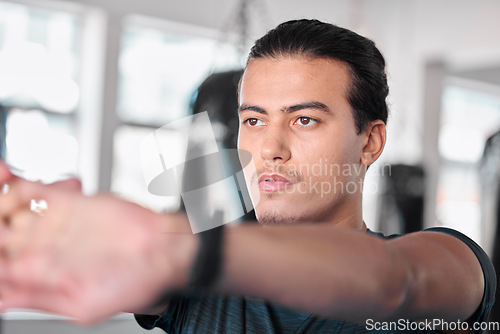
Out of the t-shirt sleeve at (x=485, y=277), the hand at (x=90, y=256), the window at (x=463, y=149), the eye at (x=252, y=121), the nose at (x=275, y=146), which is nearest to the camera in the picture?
the hand at (x=90, y=256)

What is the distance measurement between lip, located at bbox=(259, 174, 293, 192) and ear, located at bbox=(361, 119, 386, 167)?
0.27 metres

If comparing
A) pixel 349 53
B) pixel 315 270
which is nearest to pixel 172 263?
pixel 315 270

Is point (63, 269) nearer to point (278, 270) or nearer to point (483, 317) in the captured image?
point (278, 270)

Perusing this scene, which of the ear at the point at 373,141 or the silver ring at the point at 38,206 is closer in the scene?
the silver ring at the point at 38,206

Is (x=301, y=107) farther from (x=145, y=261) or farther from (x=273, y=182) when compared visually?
(x=145, y=261)

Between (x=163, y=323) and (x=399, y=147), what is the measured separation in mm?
4413

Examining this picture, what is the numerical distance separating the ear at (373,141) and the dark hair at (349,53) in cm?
2

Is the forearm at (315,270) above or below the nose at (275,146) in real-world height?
below

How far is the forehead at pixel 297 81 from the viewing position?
1.25m

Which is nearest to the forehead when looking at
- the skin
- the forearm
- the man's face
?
the man's face

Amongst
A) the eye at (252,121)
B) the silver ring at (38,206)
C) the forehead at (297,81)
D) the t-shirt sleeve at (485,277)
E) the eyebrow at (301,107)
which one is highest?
the forehead at (297,81)

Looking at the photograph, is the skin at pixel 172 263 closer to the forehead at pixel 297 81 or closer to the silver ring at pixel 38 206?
the silver ring at pixel 38 206

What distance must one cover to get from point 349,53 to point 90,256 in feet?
3.28

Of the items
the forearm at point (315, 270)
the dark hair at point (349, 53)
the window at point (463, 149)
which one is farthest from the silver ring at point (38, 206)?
the window at point (463, 149)
